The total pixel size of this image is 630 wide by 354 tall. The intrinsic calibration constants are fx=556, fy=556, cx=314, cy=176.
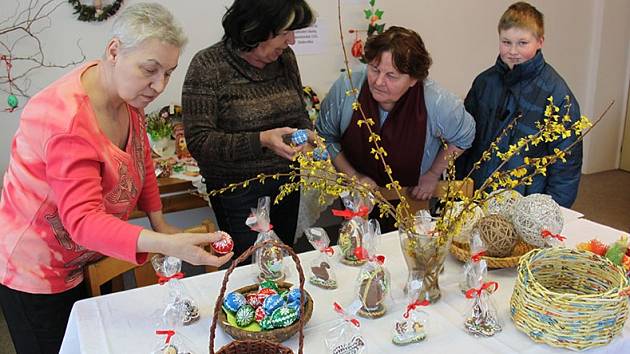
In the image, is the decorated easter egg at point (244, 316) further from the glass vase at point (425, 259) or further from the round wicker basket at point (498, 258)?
the round wicker basket at point (498, 258)

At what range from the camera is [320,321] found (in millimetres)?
1283

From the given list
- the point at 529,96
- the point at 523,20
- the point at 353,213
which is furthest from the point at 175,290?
the point at 523,20

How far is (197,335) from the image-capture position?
1235 millimetres

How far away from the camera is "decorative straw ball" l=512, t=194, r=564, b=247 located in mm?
1460

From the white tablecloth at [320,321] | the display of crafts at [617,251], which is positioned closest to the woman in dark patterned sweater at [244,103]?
the white tablecloth at [320,321]

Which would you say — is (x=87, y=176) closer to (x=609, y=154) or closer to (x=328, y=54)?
(x=328, y=54)

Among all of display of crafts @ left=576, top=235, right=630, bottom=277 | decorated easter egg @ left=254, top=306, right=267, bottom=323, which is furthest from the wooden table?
display of crafts @ left=576, top=235, right=630, bottom=277

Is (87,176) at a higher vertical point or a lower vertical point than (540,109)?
higher

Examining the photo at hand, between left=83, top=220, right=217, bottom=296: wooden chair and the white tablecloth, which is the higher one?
left=83, top=220, right=217, bottom=296: wooden chair

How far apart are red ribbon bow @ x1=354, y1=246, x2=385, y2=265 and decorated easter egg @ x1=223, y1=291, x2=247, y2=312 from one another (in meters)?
0.31

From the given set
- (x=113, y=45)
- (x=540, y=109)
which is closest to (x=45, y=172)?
(x=113, y=45)

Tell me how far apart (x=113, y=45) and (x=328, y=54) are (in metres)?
2.39

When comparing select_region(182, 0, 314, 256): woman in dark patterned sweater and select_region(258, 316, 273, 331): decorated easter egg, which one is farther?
select_region(182, 0, 314, 256): woman in dark patterned sweater

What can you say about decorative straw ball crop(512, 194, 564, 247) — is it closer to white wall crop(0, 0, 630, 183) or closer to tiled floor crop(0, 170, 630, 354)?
tiled floor crop(0, 170, 630, 354)
